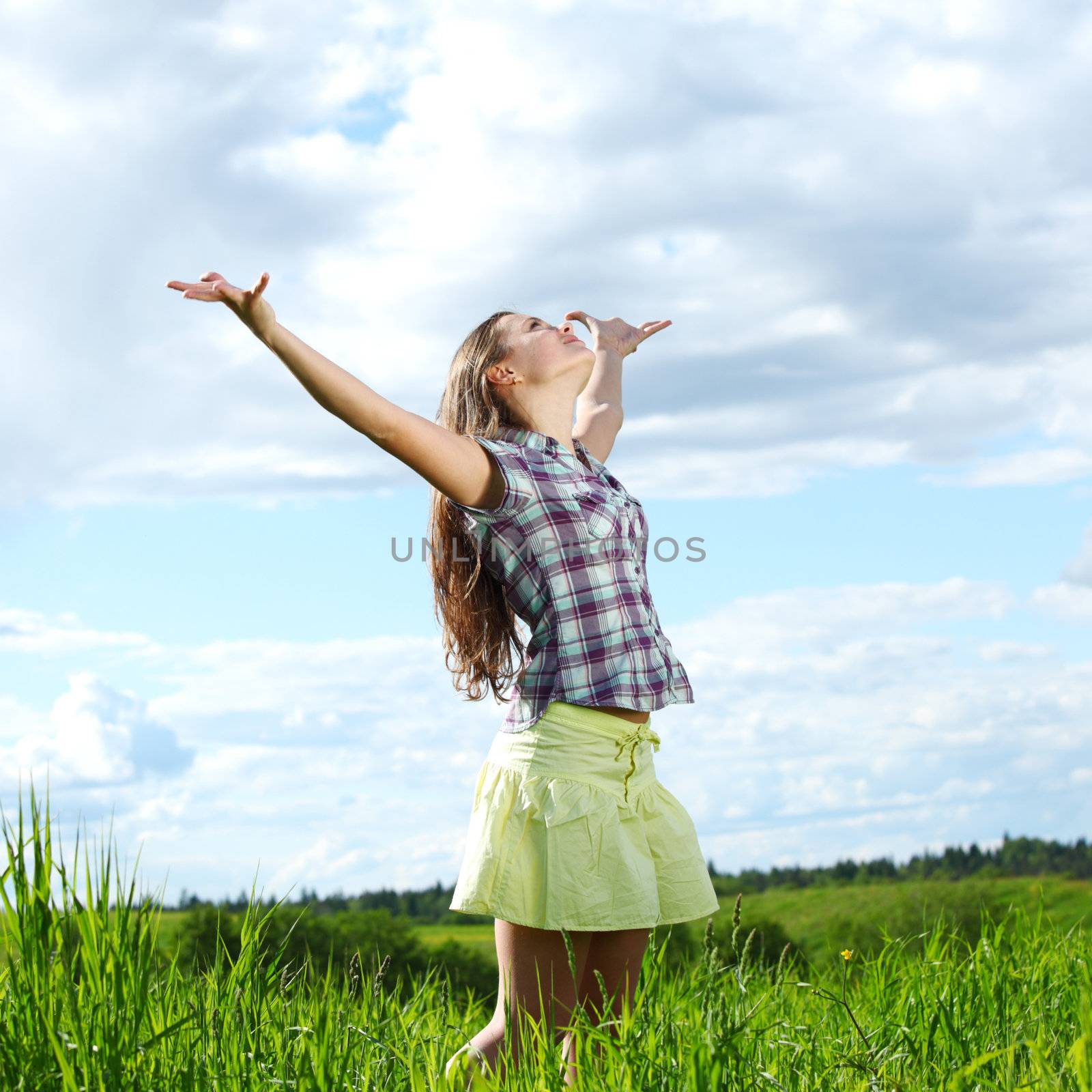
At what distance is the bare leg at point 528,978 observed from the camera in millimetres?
3301

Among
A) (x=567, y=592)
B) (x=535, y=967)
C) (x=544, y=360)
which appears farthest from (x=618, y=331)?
(x=535, y=967)

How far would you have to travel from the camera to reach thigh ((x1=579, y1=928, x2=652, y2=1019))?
3.44 meters

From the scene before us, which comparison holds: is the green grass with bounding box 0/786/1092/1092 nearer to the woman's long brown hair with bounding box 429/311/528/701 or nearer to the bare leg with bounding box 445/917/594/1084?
the bare leg with bounding box 445/917/594/1084

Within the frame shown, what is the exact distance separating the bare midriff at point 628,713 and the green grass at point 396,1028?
67 cm

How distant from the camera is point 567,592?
3.47m

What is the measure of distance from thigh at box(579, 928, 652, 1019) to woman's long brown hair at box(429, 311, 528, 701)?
2.79 ft

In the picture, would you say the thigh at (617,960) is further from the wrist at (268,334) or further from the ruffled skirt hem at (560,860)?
the wrist at (268,334)

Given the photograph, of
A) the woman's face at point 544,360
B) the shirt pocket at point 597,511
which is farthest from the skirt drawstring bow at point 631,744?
A: the woman's face at point 544,360

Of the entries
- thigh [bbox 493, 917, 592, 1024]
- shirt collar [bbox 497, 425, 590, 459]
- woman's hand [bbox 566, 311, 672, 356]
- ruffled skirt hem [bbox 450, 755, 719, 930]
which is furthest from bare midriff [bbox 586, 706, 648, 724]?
woman's hand [bbox 566, 311, 672, 356]

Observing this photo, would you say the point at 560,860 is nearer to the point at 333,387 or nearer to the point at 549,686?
the point at 549,686

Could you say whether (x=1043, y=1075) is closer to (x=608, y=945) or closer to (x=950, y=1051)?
(x=950, y=1051)

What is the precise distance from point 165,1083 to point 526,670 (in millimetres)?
1480

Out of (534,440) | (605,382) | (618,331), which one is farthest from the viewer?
(618,331)

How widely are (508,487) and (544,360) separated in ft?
2.10
